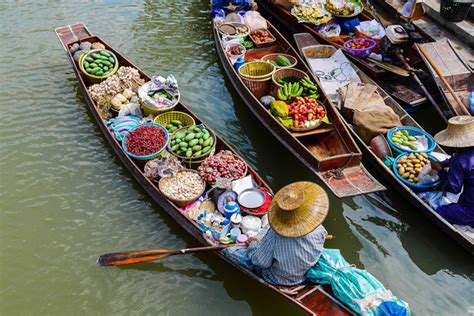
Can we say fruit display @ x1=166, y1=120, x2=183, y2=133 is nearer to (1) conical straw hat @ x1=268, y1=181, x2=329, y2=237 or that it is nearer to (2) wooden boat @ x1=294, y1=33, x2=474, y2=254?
(2) wooden boat @ x1=294, y1=33, x2=474, y2=254

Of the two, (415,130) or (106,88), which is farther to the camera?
(106,88)

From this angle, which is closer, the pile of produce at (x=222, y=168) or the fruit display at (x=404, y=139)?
the pile of produce at (x=222, y=168)

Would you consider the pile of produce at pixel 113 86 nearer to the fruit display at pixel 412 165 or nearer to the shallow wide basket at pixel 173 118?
the shallow wide basket at pixel 173 118

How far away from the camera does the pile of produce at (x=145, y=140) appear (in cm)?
A: 602

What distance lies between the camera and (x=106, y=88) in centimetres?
715

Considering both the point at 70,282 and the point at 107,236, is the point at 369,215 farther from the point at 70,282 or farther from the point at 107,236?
the point at 70,282

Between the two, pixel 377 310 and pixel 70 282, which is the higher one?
pixel 377 310

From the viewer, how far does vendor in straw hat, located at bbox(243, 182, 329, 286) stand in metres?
3.79

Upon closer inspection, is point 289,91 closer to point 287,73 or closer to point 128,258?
point 287,73

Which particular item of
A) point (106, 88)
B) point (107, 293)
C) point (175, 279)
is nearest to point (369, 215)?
point (175, 279)

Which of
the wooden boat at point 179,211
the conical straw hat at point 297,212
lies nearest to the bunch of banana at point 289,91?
the wooden boat at point 179,211

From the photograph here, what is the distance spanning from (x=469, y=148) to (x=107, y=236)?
5.35 m

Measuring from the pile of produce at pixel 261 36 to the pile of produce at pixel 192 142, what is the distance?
11.1 ft

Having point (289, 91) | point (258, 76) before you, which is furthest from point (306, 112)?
point (258, 76)
